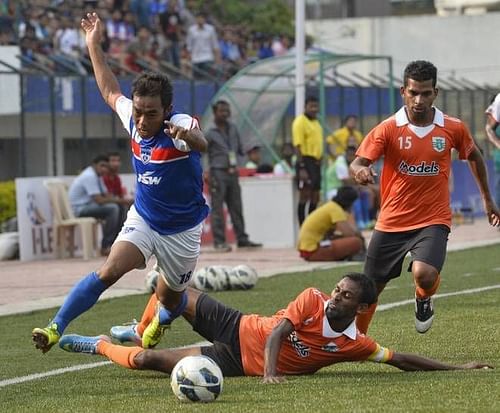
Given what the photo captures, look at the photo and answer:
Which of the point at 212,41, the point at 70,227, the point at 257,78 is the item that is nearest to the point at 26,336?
the point at 70,227

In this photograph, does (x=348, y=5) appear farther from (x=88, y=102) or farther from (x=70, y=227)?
(x=70, y=227)

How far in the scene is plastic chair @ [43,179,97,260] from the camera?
21.8m

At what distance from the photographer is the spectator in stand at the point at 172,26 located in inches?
1235

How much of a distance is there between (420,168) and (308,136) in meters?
13.1

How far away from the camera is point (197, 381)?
846 centimetres

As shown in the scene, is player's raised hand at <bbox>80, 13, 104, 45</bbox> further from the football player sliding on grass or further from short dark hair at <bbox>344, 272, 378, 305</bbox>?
short dark hair at <bbox>344, 272, 378, 305</bbox>

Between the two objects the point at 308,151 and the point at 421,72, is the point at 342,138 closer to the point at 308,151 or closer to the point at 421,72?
the point at 308,151

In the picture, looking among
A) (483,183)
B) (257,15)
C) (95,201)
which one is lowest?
(95,201)

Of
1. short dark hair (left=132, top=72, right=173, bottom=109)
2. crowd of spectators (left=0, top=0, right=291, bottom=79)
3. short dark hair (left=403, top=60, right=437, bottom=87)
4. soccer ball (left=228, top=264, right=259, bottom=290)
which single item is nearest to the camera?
short dark hair (left=132, top=72, right=173, bottom=109)

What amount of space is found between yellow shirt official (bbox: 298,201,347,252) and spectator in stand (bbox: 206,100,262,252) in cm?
307

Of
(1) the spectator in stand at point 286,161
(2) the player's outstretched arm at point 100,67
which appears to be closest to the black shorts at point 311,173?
(1) the spectator in stand at point 286,161

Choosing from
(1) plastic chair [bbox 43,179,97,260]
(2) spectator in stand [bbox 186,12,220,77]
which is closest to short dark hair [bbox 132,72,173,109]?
(1) plastic chair [bbox 43,179,97,260]

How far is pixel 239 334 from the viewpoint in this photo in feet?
30.9

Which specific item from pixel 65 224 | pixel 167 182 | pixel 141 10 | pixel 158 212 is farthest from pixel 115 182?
pixel 167 182
